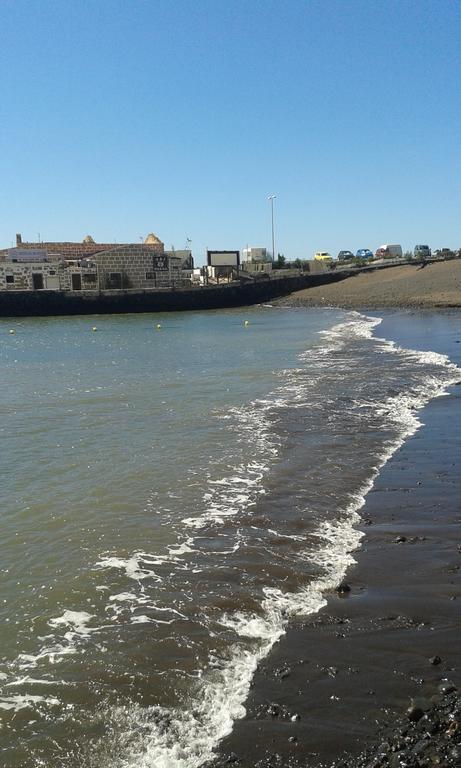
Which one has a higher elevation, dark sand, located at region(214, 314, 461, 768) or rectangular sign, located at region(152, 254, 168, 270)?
rectangular sign, located at region(152, 254, 168, 270)

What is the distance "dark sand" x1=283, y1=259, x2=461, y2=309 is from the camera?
53.3 m

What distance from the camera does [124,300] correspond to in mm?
68000

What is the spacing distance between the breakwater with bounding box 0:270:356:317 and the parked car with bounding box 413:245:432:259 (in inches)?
728

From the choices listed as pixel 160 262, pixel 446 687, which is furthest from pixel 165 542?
pixel 160 262

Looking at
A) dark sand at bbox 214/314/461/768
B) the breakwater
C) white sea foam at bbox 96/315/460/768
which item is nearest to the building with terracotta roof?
the breakwater

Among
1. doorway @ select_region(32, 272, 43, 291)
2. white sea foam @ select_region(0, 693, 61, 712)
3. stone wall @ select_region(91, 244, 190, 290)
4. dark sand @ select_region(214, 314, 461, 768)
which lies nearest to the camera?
dark sand @ select_region(214, 314, 461, 768)

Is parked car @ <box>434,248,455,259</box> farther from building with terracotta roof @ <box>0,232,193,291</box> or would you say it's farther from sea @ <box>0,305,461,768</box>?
sea @ <box>0,305,461,768</box>

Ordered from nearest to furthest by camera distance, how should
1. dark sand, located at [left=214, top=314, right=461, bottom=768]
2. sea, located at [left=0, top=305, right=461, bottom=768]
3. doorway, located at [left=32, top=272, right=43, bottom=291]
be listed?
dark sand, located at [left=214, top=314, right=461, bottom=768] < sea, located at [left=0, top=305, right=461, bottom=768] < doorway, located at [left=32, top=272, right=43, bottom=291]

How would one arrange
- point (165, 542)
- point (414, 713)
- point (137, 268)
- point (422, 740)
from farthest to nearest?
point (137, 268), point (165, 542), point (414, 713), point (422, 740)

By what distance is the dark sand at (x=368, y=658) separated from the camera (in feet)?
12.7

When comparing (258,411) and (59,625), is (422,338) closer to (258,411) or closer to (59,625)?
(258,411)

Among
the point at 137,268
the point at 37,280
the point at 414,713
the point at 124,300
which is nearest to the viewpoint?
the point at 414,713

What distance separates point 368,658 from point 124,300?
65.2 meters

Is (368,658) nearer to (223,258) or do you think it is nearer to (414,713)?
(414,713)
